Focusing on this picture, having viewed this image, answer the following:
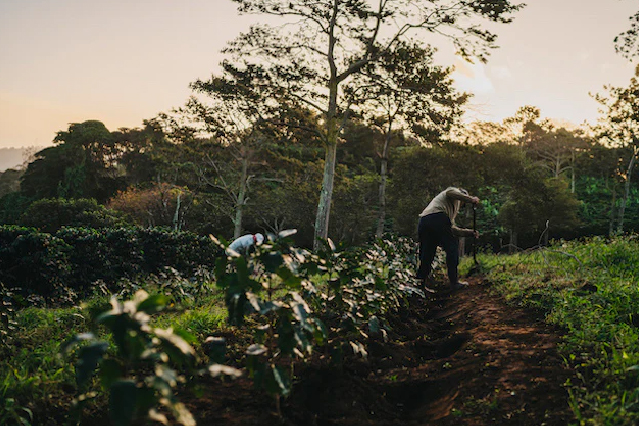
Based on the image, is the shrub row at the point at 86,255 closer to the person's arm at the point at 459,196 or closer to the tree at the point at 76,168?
the person's arm at the point at 459,196

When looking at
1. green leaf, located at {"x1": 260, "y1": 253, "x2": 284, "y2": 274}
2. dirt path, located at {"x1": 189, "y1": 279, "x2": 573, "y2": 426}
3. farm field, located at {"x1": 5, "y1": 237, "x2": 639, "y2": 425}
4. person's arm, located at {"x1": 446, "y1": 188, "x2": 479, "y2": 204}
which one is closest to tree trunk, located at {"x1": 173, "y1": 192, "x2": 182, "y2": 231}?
person's arm, located at {"x1": 446, "y1": 188, "x2": 479, "y2": 204}

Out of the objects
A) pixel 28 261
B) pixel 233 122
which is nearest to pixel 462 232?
pixel 28 261

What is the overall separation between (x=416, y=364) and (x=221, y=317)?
6.95ft

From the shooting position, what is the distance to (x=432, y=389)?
9.59 ft

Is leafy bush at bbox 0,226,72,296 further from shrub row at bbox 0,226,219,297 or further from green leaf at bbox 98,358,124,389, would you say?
green leaf at bbox 98,358,124,389

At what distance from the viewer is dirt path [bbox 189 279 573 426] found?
234cm

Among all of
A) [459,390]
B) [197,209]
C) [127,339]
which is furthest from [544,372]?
[197,209]

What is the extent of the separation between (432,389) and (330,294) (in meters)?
1.35

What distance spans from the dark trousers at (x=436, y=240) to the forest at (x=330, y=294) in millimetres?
445

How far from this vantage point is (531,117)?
34844 mm

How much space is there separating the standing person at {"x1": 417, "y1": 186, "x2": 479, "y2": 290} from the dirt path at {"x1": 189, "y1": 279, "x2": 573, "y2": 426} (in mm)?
2513

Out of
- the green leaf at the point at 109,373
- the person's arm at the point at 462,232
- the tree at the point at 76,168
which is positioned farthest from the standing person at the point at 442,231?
the tree at the point at 76,168

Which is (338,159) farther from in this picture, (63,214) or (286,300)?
(286,300)

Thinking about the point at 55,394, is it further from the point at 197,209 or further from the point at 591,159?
the point at 591,159
